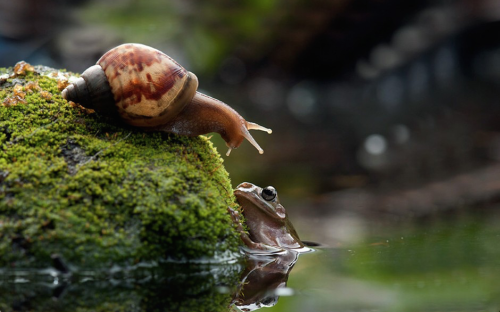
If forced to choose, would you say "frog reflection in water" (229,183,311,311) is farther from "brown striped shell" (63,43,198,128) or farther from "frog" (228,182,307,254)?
"brown striped shell" (63,43,198,128)

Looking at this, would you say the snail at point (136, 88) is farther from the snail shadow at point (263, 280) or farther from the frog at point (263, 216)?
the snail shadow at point (263, 280)

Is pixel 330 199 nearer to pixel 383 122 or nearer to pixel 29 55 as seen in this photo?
pixel 383 122

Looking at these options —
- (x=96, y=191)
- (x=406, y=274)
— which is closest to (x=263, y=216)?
(x=406, y=274)

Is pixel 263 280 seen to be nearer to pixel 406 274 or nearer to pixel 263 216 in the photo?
pixel 263 216

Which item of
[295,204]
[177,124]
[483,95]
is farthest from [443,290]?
[483,95]

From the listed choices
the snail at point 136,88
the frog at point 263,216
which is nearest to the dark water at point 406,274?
the frog at point 263,216

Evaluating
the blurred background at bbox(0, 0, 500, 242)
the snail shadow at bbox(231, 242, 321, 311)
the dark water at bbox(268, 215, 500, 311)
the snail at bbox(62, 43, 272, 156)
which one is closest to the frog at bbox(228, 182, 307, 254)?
the snail shadow at bbox(231, 242, 321, 311)
